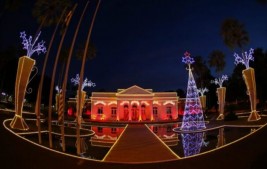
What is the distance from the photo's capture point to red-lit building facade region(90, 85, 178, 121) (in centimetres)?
5116

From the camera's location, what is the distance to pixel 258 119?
28750mm

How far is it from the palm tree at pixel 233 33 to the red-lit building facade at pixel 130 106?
22.2 metres

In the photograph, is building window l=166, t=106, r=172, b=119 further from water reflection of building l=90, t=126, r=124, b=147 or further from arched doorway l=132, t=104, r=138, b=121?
water reflection of building l=90, t=126, r=124, b=147

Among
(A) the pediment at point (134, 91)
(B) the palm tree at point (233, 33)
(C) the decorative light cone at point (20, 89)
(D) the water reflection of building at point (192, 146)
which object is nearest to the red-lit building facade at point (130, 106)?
(A) the pediment at point (134, 91)

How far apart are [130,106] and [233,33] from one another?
2535 cm

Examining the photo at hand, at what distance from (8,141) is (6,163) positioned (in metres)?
3.23

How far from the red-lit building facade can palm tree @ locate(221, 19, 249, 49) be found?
2220cm

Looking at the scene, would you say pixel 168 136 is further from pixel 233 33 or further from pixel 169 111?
pixel 169 111

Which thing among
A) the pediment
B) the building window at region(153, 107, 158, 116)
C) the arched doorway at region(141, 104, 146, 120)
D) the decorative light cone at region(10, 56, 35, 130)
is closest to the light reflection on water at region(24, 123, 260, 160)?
the decorative light cone at region(10, 56, 35, 130)

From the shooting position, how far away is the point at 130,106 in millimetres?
50969

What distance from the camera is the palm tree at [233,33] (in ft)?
104

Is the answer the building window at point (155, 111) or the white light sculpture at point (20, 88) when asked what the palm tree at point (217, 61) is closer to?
the building window at point (155, 111)

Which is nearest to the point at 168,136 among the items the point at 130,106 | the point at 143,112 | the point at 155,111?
the point at 130,106

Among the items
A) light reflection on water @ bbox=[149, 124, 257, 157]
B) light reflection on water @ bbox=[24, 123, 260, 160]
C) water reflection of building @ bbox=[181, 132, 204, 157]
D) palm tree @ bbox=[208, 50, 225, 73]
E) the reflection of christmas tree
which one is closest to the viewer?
water reflection of building @ bbox=[181, 132, 204, 157]
